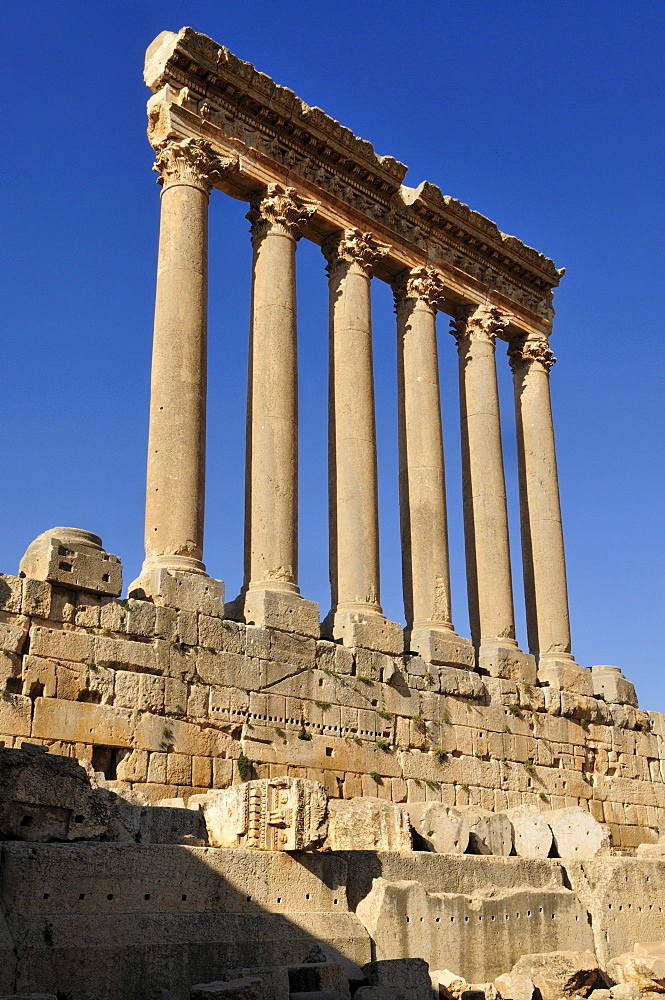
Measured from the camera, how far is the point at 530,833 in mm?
15969

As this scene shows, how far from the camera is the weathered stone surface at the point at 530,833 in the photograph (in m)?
15.8

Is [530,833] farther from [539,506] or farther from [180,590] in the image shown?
[539,506]

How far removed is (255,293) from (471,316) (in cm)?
631

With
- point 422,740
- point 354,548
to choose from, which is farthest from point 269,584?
point 422,740

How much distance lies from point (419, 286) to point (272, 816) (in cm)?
1417

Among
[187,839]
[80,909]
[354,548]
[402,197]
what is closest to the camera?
[80,909]

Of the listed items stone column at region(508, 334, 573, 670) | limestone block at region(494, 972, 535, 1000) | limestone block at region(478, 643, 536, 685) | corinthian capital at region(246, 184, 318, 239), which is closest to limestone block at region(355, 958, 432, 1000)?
limestone block at region(494, 972, 535, 1000)

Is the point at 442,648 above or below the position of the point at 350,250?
below

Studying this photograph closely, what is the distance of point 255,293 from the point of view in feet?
65.6

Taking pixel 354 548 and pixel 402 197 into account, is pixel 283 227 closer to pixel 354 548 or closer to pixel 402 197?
pixel 402 197

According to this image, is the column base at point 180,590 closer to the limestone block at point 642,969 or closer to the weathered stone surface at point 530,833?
the weathered stone surface at point 530,833

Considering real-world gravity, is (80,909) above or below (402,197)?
below

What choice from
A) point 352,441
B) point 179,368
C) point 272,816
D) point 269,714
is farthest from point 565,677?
point 272,816

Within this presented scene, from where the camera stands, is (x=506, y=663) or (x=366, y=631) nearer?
(x=366, y=631)
